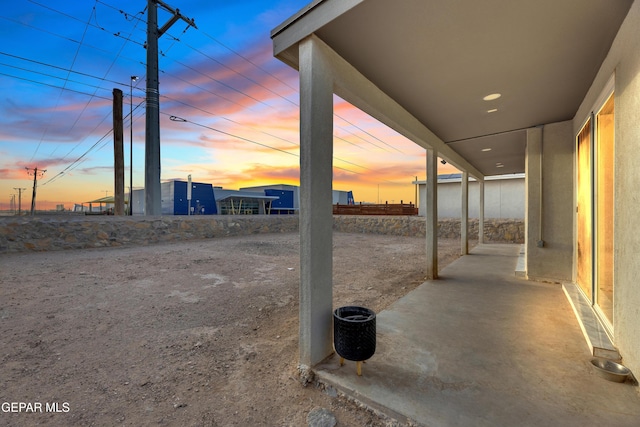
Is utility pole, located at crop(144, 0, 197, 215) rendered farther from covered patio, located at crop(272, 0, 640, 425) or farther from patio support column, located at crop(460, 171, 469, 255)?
patio support column, located at crop(460, 171, 469, 255)

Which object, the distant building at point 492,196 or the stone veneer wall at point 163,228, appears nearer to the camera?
A: the stone veneer wall at point 163,228

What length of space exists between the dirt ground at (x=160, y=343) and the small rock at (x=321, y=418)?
0.04 metres

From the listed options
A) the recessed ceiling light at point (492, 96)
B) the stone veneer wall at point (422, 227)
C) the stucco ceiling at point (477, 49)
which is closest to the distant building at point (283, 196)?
the stone veneer wall at point (422, 227)

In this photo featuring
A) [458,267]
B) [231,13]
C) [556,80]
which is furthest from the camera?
[231,13]

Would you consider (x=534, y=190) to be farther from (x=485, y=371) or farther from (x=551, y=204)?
(x=485, y=371)

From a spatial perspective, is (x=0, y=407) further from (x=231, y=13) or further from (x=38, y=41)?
(x=38, y=41)

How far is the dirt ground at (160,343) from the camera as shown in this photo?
5.58 feet

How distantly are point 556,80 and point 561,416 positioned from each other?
3051mm

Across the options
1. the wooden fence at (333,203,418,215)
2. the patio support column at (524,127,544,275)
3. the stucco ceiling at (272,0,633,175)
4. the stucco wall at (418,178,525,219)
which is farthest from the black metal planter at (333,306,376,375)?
the wooden fence at (333,203,418,215)

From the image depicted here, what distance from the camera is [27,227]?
693cm

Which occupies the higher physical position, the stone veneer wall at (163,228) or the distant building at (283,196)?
the distant building at (283,196)

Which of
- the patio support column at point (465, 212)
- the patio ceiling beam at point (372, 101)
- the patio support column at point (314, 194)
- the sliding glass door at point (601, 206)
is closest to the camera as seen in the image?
the patio support column at point (314, 194)

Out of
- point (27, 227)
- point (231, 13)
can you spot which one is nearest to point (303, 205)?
point (231, 13)

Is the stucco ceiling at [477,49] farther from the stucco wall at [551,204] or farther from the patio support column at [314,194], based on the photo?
the stucco wall at [551,204]
